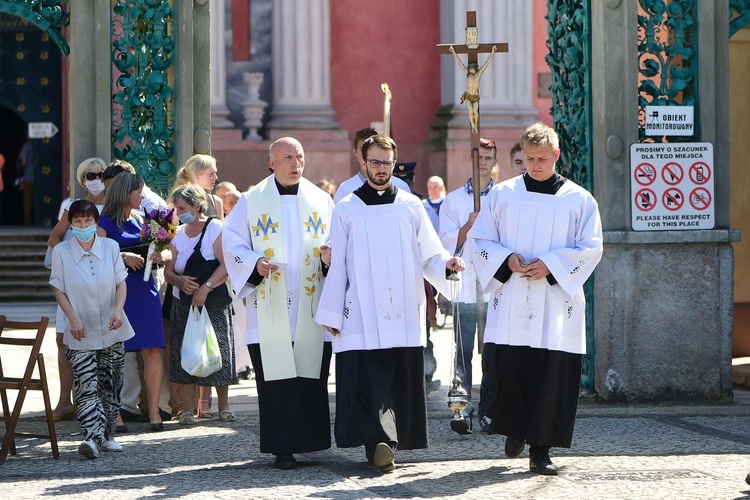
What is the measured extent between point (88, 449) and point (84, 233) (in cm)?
127

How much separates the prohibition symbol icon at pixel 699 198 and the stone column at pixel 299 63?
12.2 meters

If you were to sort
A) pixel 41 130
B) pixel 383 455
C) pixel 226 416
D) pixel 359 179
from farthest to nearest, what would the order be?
pixel 41 130
pixel 226 416
pixel 359 179
pixel 383 455

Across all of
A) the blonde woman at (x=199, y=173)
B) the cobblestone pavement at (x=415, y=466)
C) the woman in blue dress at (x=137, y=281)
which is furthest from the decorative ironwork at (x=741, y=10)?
the woman in blue dress at (x=137, y=281)

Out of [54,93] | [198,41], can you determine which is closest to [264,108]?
[54,93]

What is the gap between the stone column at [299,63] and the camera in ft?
75.3

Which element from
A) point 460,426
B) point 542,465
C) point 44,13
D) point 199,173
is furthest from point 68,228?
point 542,465

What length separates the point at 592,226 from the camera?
8.59 m

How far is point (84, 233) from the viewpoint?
9102mm

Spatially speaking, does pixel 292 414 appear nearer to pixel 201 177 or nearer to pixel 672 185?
pixel 201 177

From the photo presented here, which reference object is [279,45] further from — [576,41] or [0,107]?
[576,41]

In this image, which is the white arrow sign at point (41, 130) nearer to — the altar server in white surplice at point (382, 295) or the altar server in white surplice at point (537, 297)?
the altar server in white surplice at point (382, 295)

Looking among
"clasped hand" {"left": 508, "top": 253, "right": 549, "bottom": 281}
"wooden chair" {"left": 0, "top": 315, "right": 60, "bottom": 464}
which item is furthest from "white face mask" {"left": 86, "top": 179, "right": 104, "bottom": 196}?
"clasped hand" {"left": 508, "top": 253, "right": 549, "bottom": 281}

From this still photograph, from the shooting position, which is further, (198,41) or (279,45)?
(279,45)

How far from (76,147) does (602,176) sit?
3.78 meters
